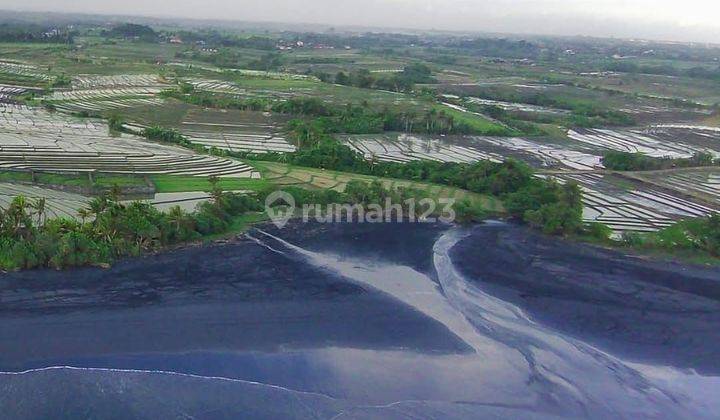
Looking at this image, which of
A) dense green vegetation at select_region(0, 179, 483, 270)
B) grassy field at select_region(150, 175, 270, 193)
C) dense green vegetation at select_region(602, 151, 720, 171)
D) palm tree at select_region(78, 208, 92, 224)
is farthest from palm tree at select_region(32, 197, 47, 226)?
dense green vegetation at select_region(602, 151, 720, 171)

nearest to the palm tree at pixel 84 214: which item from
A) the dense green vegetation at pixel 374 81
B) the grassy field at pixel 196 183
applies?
the grassy field at pixel 196 183

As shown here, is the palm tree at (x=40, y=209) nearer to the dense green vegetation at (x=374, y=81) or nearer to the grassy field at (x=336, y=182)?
the grassy field at (x=336, y=182)

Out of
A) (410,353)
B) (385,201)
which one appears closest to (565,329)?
(410,353)

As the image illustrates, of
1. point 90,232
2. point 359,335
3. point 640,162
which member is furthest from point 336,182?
point 640,162

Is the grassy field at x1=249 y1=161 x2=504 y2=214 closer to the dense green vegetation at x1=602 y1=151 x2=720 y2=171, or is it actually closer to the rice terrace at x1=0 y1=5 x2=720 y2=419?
the rice terrace at x1=0 y1=5 x2=720 y2=419

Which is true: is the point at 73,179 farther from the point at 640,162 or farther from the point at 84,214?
the point at 640,162

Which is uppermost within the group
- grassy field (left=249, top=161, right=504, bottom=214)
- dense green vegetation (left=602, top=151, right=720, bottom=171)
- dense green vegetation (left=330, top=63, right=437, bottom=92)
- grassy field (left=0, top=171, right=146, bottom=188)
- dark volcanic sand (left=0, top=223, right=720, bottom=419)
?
dense green vegetation (left=330, top=63, right=437, bottom=92)
